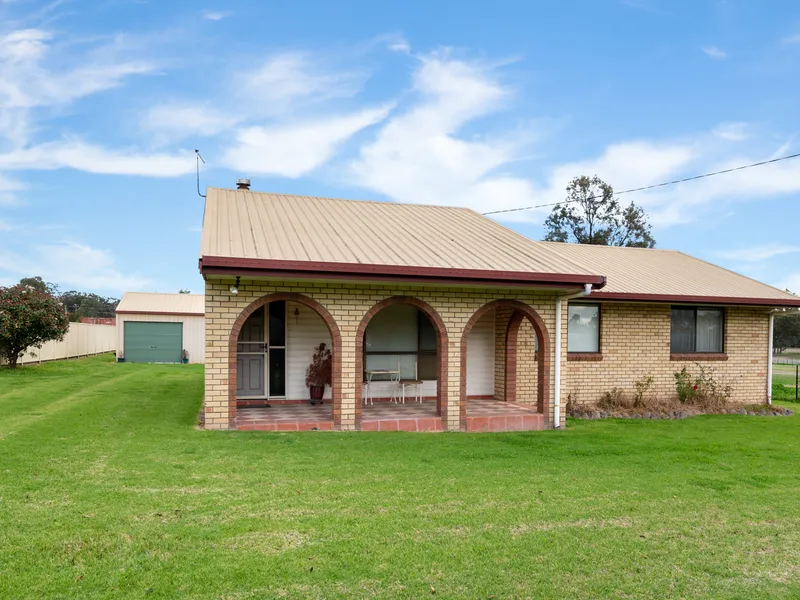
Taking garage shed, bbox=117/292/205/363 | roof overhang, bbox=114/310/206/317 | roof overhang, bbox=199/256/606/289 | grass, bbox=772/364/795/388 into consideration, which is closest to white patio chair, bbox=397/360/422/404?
roof overhang, bbox=199/256/606/289

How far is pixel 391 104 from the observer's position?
19016mm

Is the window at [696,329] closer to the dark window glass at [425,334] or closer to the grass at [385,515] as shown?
the grass at [385,515]

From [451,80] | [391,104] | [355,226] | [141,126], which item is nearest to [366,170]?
[391,104]

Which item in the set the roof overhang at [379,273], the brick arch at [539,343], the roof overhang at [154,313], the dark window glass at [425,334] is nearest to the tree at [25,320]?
the roof overhang at [154,313]

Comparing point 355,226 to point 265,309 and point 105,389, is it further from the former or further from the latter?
point 105,389

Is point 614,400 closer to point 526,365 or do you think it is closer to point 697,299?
point 526,365

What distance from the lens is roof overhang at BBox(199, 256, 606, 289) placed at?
9000 millimetres

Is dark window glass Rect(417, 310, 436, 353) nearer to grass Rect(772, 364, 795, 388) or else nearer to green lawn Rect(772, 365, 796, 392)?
green lawn Rect(772, 365, 796, 392)

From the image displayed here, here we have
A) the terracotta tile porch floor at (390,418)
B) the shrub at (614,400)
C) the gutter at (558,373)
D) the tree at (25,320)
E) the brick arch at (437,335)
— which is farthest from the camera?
the tree at (25,320)

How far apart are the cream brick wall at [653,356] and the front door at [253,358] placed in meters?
6.35

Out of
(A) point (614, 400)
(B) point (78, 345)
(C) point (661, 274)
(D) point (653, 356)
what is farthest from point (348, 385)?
(B) point (78, 345)

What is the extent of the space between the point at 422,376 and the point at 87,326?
23.0 meters

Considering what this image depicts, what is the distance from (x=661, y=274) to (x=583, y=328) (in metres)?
3.43

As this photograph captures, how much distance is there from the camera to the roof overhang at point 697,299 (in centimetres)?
1355
